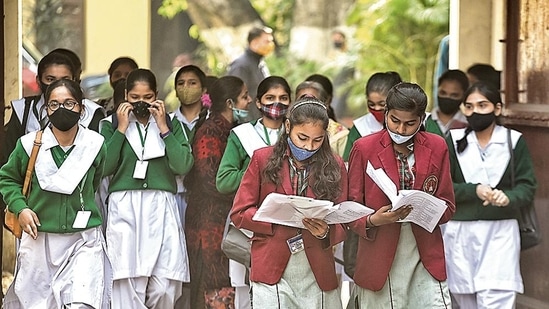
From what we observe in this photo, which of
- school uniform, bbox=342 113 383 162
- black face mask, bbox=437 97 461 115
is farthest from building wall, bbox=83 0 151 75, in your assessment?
school uniform, bbox=342 113 383 162

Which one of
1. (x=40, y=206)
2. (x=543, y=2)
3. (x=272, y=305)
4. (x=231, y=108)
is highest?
(x=543, y=2)

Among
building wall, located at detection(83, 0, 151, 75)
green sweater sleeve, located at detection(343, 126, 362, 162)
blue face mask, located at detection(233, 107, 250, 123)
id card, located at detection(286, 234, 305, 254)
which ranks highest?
building wall, located at detection(83, 0, 151, 75)

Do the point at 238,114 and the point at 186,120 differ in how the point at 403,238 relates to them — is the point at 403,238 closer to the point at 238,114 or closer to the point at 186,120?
the point at 238,114

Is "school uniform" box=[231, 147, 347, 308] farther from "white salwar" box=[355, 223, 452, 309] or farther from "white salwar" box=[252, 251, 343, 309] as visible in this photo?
"white salwar" box=[355, 223, 452, 309]

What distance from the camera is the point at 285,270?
6.83 metres

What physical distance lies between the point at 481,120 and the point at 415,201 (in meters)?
1.77

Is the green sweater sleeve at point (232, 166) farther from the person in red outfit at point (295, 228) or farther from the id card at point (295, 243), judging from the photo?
the id card at point (295, 243)

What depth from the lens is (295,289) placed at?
6840 millimetres

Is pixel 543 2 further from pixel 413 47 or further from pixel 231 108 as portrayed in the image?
pixel 413 47

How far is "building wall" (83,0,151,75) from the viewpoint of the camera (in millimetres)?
20578

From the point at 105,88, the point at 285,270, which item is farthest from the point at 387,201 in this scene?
the point at 105,88

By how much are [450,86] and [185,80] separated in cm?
190

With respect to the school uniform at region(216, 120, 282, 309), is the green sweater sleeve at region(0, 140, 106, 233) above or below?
below

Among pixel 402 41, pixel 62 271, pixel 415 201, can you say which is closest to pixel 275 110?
pixel 62 271
